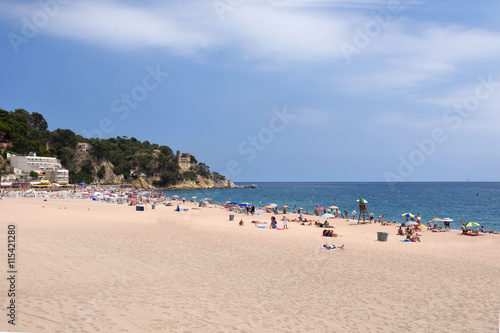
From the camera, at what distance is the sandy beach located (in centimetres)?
653

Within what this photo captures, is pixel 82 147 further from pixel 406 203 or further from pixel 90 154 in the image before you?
pixel 406 203

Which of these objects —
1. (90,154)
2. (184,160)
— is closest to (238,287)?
(90,154)

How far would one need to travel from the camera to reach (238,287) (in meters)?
8.78

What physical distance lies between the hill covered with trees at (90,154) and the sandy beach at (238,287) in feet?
253

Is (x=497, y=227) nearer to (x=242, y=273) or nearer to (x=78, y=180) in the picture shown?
(x=242, y=273)

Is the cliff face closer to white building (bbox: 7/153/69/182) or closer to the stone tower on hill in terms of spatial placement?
the stone tower on hill

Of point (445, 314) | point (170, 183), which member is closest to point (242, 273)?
point (445, 314)

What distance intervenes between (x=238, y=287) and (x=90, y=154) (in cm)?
10992

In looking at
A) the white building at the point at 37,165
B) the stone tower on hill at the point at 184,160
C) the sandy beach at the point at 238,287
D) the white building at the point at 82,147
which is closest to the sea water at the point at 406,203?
the sandy beach at the point at 238,287

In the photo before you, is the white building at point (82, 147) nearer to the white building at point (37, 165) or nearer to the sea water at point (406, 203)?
the white building at point (37, 165)

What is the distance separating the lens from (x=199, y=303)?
7480 mm

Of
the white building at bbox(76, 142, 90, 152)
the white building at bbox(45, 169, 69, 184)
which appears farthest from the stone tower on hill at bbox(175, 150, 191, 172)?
the white building at bbox(45, 169, 69, 184)

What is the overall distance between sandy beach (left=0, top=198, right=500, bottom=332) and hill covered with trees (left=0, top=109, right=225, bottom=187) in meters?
77.2

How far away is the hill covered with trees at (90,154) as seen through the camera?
8094 centimetres
